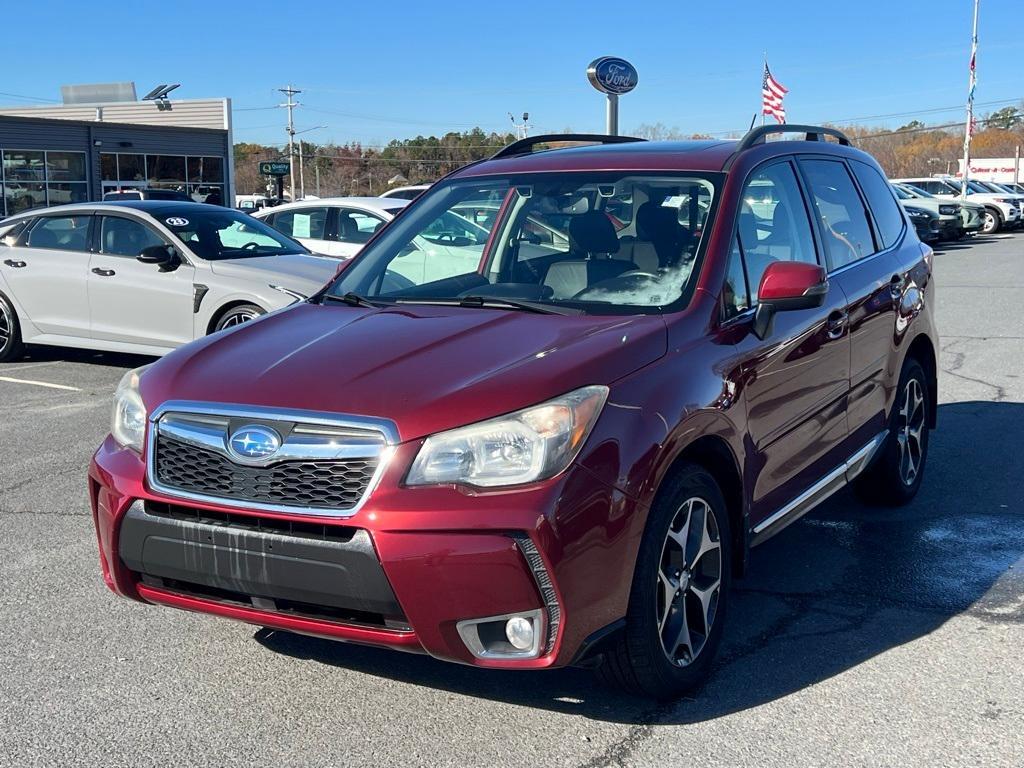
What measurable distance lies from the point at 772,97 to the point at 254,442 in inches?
937

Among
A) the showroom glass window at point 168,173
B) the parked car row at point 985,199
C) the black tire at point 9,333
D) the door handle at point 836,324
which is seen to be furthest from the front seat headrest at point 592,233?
the showroom glass window at point 168,173

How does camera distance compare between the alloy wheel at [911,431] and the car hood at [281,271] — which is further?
the car hood at [281,271]

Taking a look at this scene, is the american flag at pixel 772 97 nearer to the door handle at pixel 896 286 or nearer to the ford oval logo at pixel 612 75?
the ford oval logo at pixel 612 75

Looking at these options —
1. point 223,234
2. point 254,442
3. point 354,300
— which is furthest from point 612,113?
point 254,442

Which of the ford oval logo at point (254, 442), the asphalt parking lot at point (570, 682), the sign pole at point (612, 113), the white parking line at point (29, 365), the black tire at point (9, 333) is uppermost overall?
the sign pole at point (612, 113)

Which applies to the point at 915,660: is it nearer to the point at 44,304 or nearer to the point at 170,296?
the point at 170,296

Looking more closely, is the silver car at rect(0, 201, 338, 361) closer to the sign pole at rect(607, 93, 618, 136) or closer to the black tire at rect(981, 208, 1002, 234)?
the sign pole at rect(607, 93, 618, 136)

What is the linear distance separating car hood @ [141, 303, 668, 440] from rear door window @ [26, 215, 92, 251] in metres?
7.22

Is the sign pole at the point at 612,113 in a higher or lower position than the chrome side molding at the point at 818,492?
higher

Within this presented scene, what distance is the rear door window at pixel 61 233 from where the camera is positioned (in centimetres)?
1066

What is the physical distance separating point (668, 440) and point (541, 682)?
1.00 m

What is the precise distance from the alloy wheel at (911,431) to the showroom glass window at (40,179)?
33.7m

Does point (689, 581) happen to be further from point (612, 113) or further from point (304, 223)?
point (612, 113)

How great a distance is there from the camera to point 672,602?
360 centimetres
